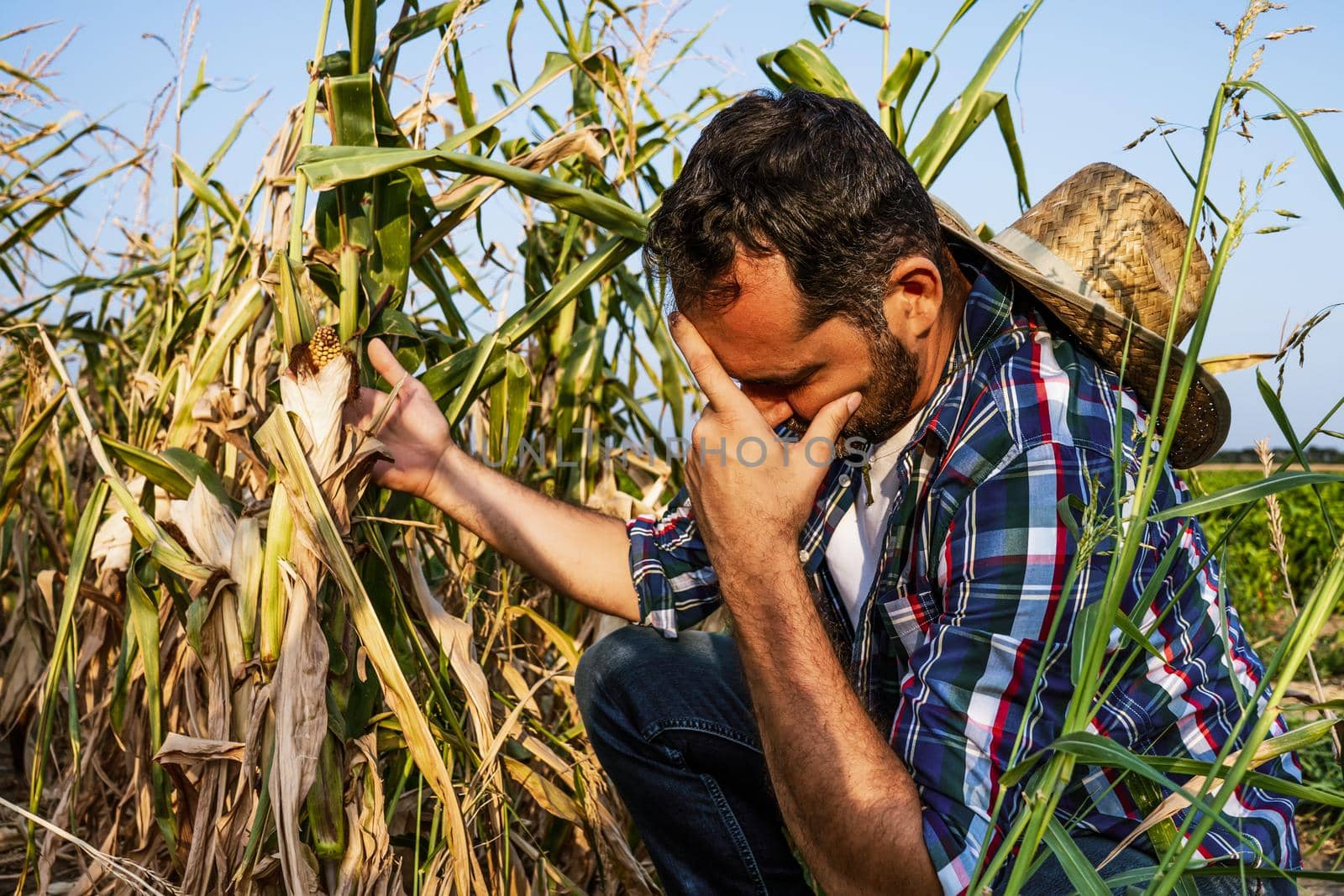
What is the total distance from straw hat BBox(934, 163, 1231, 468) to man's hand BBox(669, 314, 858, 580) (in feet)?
1.01

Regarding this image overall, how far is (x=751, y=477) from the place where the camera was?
53.8 inches

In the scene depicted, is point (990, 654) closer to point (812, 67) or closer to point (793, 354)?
point (793, 354)

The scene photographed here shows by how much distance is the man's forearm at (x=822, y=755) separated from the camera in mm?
1144

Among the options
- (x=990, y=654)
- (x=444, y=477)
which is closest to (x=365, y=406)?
(x=444, y=477)

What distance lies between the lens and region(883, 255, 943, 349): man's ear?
1.44 metres

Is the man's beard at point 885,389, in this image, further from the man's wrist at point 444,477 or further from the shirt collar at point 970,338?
the man's wrist at point 444,477

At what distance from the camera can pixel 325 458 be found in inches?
52.2

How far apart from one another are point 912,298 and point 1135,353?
11.5 inches

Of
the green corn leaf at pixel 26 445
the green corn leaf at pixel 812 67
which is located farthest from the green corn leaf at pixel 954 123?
the green corn leaf at pixel 26 445

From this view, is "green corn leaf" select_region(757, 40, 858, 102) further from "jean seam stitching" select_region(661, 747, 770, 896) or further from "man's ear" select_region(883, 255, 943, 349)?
"jean seam stitching" select_region(661, 747, 770, 896)

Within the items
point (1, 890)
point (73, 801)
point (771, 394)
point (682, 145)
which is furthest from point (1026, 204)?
point (1, 890)

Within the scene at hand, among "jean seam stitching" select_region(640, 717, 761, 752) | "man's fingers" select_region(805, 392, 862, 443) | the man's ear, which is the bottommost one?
"jean seam stitching" select_region(640, 717, 761, 752)

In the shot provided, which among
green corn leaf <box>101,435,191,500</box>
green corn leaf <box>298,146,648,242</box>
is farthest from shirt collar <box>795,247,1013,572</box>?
green corn leaf <box>101,435,191,500</box>

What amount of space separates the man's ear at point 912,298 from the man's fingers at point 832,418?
11cm
